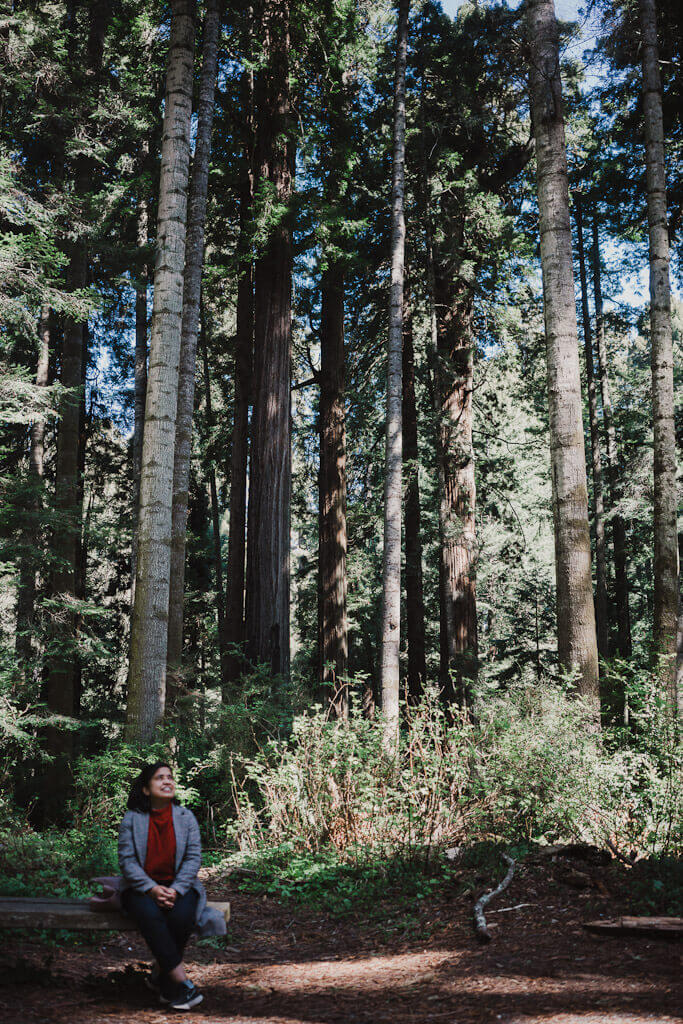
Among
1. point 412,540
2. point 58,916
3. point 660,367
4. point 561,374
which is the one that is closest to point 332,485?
point 412,540

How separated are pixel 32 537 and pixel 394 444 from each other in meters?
5.63

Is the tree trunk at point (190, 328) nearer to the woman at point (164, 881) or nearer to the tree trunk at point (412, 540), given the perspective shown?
the woman at point (164, 881)

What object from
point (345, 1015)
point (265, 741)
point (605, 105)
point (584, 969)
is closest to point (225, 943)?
point (345, 1015)

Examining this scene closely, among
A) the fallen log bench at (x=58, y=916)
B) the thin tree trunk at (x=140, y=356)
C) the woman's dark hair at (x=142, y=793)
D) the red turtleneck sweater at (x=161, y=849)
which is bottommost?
the fallen log bench at (x=58, y=916)

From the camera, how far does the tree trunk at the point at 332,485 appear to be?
13.3 meters

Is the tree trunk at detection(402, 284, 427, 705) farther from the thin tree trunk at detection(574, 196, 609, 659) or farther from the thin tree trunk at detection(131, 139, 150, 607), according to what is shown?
the thin tree trunk at detection(131, 139, 150, 607)

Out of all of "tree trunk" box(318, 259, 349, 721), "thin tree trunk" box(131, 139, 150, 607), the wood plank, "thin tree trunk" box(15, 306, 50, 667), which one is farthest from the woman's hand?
"thin tree trunk" box(131, 139, 150, 607)

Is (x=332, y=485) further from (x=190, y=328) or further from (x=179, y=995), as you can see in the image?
(x=179, y=995)

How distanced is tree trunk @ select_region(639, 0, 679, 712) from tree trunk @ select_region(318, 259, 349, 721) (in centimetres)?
533

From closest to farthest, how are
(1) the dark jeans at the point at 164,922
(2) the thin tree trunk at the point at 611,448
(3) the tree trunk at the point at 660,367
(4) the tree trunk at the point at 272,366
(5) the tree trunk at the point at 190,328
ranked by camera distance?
(1) the dark jeans at the point at 164,922, (3) the tree trunk at the point at 660,367, (5) the tree trunk at the point at 190,328, (4) the tree trunk at the point at 272,366, (2) the thin tree trunk at the point at 611,448

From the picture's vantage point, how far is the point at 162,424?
8617 millimetres

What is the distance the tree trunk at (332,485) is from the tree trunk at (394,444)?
6.96 ft

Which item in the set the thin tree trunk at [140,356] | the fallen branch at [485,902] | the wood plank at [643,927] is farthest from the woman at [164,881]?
the thin tree trunk at [140,356]

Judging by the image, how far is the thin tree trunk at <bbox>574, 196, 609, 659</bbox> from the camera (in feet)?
61.7
